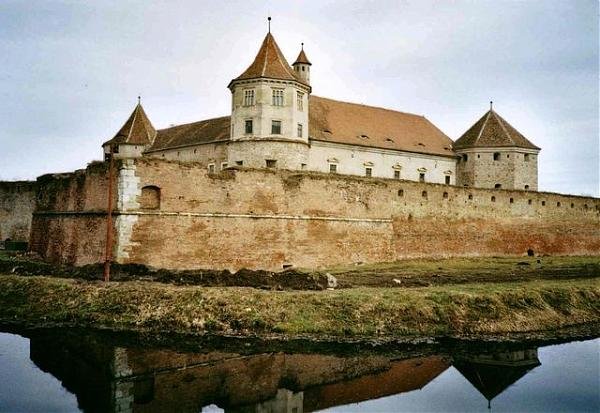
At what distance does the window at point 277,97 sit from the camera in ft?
99.6

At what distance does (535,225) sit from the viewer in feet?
106

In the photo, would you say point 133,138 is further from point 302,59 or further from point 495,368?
point 495,368

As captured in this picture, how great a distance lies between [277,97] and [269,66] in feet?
5.79

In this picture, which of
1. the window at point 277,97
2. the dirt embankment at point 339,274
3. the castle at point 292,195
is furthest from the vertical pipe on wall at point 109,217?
the window at point 277,97

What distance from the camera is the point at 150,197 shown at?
19.4 metres

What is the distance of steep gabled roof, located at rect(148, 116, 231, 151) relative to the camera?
3509 cm

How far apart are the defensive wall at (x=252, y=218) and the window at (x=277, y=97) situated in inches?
313

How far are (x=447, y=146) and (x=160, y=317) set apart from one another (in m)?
30.3

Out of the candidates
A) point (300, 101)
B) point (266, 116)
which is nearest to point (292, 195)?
point (266, 116)

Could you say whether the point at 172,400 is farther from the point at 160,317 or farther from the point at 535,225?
the point at 535,225

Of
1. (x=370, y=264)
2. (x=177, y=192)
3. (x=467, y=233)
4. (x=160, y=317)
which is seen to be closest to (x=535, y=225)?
(x=467, y=233)

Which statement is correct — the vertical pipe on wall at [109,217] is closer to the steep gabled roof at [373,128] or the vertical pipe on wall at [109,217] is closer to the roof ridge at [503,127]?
the steep gabled roof at [373,128]

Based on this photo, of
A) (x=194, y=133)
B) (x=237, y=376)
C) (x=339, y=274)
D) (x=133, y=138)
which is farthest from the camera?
(x=133, y=138)

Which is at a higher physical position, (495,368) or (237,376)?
(495,368)
